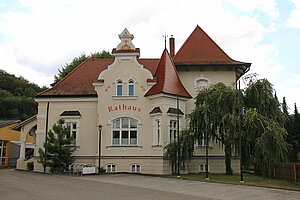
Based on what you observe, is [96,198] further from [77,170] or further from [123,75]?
[123,75]

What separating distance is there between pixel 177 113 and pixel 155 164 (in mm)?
3816

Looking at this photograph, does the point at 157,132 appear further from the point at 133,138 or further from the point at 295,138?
the point at 295,138

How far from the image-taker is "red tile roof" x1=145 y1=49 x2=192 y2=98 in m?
22.2

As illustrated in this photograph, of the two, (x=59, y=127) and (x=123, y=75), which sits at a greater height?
(x=123, y=75)

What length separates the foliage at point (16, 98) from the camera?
62.2 m

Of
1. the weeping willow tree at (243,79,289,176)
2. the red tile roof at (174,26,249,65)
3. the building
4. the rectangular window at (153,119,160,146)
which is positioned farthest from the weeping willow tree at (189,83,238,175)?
the red tile roof at (174,26,249,65)

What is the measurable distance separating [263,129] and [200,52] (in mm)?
10484

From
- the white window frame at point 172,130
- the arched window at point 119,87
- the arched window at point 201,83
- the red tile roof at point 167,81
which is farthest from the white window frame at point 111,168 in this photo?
the arched window at point 201,83

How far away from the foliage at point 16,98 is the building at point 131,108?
42.4m

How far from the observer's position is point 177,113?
71.9 feet

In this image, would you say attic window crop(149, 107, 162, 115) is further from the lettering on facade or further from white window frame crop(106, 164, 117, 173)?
white window frame crop(106, 164, 117, 173)

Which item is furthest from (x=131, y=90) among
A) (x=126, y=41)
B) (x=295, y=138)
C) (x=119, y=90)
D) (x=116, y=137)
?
(x=295, y=138)

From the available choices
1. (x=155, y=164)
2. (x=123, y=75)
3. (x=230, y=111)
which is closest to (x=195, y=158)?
(x=155, y=164)

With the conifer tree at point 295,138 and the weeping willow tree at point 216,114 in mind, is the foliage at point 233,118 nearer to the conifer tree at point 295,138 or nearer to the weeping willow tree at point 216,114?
the weeping willow tree at point 216,114
